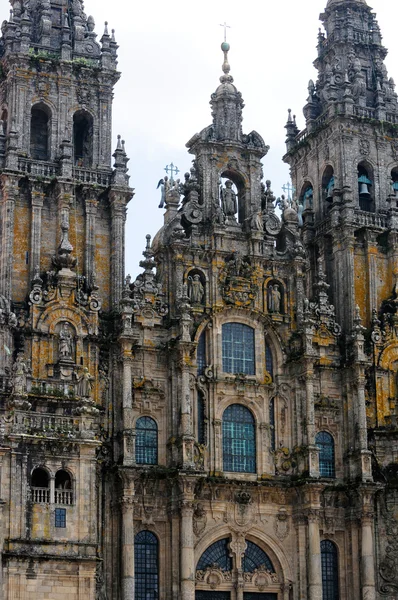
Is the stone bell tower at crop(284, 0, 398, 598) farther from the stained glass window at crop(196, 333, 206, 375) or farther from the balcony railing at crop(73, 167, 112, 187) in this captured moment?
the balcony railing at crop(73, 167, 112, 187)

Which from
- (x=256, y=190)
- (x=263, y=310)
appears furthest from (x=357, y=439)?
(x=256, y=190)

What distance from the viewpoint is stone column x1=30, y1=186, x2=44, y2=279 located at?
53906 millimetres

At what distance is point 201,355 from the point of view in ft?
183

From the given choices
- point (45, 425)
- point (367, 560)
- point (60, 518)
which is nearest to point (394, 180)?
point (367, 560)

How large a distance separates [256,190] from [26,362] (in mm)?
13415

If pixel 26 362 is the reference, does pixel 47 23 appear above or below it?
above

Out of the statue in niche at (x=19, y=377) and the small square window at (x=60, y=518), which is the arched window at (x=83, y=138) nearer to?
the statue in niche at (x=19, y=377)

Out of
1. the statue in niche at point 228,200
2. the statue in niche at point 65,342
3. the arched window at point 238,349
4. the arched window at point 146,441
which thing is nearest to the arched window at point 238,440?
the arched window at point 238,349

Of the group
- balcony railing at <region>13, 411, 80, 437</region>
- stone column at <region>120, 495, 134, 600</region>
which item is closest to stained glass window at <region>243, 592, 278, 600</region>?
stone column at <region>120, 495, 134, 600</region>

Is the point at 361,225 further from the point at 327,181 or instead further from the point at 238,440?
the point at 238,440

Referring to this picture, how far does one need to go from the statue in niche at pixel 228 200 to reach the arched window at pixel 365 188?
6944 millimetres

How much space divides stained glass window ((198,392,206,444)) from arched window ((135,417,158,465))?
180cm

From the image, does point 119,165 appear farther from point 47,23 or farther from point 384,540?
point 384,540

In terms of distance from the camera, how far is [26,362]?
5184cm
